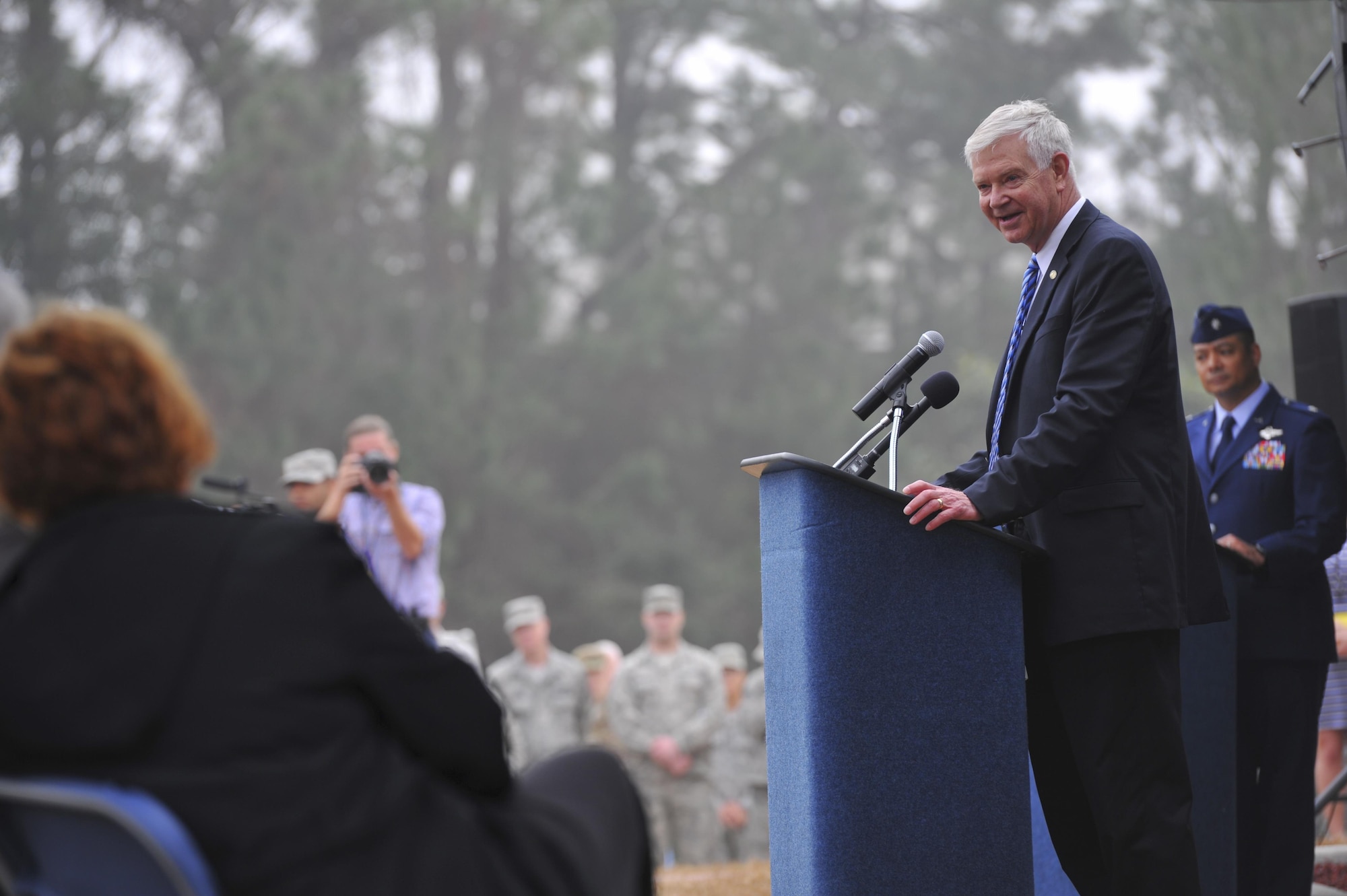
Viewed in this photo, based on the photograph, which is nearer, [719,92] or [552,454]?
[552,454]

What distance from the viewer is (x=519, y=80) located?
1978 cm

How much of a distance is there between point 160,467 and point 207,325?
A: 51.5 feet

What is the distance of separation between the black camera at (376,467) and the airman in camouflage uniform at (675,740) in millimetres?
4604

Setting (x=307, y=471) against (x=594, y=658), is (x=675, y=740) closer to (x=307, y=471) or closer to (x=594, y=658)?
(x=594, y=658)

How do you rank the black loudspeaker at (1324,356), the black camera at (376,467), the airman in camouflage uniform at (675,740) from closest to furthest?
1. the black loudspeaker at (1324,356)
2. the black camera at (376,467)
3. the airman in camouflage uniform at (675,740)

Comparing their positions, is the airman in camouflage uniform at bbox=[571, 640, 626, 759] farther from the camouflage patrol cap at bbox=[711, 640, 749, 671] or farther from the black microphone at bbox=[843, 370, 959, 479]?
the black microphone at bbox=[843, 370, 959, 479]

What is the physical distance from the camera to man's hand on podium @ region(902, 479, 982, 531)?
7.98ft

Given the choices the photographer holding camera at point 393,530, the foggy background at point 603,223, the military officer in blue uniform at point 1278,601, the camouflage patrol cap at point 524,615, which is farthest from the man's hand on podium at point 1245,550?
the foggy background at point 603,223

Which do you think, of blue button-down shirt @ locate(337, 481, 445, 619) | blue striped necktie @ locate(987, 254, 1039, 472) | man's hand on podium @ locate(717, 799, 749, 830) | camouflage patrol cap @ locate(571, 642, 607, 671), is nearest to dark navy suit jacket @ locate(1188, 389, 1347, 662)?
blue striped necktie @ locate(987, 254, 1039, 472)

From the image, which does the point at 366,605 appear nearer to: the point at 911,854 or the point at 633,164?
the point at 911,854

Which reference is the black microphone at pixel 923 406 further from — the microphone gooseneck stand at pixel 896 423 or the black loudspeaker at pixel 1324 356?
the black loudspeaker at pixel 1324 356

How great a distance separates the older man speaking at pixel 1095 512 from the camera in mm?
2434

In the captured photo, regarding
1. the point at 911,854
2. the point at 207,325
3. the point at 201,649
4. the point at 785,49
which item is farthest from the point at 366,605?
the point at 785,49

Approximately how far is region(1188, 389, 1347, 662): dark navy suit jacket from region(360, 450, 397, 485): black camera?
297 cm
